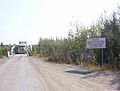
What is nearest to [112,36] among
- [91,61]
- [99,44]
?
[99,44]

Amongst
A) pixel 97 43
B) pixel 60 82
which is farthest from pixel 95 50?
pixel 60 82

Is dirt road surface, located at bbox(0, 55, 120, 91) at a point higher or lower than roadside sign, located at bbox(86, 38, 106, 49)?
lower

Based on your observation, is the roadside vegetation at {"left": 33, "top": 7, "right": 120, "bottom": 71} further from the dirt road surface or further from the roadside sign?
the dirt road surface

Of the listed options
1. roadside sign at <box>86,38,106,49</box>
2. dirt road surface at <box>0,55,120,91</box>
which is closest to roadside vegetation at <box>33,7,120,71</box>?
roadside sign at <box>86,38,106,49</box>

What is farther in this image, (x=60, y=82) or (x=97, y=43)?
(x=97, y=43)

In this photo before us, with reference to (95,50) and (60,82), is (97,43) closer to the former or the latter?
(95,50)

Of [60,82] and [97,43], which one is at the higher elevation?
[97,43]

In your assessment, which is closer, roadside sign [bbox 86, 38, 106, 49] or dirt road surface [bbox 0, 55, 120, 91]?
dirt road surface [bbox 0, 55, 120, 91]

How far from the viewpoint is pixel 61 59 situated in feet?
113

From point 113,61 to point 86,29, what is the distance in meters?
8.59

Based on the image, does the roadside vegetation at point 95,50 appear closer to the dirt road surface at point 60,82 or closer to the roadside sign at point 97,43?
the roadside sign at point 97,43

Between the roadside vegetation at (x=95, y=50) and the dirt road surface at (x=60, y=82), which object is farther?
the roadside vegetation at (x=95, y=50)

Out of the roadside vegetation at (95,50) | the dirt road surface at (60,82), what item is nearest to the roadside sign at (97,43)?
the roadside vegetation at (95,50)

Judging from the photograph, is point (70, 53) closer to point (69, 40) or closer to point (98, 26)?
point (69, 40)
